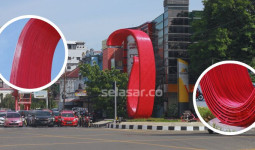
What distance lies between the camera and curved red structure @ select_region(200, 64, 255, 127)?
15656 mm

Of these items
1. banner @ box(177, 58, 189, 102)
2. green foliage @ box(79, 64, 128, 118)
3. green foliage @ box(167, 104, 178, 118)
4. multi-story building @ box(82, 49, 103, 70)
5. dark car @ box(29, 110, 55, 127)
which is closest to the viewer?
dark car @ box(29, 110, 55, 127)

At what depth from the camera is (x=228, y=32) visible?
1553 inches

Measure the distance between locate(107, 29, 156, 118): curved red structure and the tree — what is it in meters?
7.76

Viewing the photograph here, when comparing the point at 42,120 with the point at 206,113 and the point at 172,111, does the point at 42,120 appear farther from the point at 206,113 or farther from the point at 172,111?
the point at 206,113

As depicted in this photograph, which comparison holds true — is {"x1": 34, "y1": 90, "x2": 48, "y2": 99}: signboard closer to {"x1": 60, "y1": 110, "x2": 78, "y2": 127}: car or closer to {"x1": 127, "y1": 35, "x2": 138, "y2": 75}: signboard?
{"x1": 127, "y1": 35, "x2": 138, "y2": 75}: signboard

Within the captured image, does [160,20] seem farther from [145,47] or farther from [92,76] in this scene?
[145,47]

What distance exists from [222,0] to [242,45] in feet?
13.2

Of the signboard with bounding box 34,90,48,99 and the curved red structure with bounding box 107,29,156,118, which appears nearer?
the curved red structure with bounding box 107,29,156,118

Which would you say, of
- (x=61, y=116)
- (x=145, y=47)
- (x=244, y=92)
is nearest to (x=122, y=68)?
(x=61, y=116)

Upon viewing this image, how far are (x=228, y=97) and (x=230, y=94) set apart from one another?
7.7 inches

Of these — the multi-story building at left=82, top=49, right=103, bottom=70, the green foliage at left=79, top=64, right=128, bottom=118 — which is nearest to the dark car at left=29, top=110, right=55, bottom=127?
the green foliage at left=79, top=64, right=128, bottom=118

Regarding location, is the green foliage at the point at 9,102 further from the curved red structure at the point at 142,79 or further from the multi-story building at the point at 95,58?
the curved red structure at the point at 142,79

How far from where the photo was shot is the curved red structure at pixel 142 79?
32406mm

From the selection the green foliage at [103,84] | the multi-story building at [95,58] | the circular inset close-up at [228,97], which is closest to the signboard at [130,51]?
the green foliage at [103,84]
